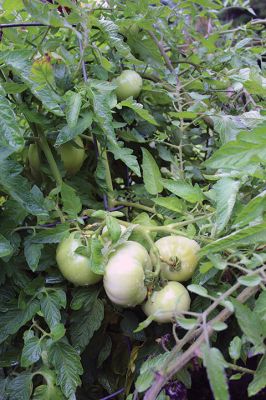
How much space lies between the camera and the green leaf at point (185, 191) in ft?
2.10

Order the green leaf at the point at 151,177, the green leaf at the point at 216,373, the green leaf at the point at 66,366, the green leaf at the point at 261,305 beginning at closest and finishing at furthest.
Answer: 1. the green leaf at the point at 216,373
2. the green leaf at the point at 261,305
3. the green leaf at the point at 66,366
4. the green leaf at the point at 151,177

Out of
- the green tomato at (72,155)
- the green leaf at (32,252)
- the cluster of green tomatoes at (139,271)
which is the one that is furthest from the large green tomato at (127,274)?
the green tomato at (72,155)

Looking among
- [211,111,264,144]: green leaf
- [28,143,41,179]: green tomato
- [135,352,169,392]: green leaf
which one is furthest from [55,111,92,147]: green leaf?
[135,352,169,392]: green leaf

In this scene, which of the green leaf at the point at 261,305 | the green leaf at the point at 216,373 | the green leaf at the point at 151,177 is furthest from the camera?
the green leaf at the point at 151,177

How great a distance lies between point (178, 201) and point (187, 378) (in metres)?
0.24

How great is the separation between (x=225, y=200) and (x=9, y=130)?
0.27m

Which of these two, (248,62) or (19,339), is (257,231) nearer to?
(19,339)

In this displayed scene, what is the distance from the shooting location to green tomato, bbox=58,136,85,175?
0.75 metres

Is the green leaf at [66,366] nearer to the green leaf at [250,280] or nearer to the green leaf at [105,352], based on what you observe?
the green leaf at [105,352]

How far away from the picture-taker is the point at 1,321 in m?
0.64

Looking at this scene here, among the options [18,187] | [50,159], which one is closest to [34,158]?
[50,159]

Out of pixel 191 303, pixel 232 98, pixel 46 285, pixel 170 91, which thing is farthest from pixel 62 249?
pixel 232 98

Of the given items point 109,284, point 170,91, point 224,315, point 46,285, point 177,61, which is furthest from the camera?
point 177,61

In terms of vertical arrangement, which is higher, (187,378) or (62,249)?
(62,249)
